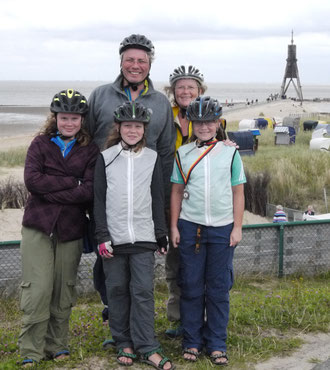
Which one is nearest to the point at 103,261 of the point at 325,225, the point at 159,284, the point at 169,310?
the point at 169,310

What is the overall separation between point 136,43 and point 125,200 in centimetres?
128

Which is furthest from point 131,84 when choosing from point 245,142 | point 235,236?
point 245,142

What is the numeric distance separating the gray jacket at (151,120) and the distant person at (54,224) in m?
0.20

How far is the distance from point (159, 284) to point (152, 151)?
3076mm

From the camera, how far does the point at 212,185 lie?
396 centimetres

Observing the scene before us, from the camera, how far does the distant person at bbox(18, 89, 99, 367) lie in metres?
3.81

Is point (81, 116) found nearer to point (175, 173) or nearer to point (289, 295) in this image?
point (175, 173)

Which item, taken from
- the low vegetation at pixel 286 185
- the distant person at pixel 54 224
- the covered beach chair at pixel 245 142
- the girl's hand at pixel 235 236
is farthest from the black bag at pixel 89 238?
the covered beach chair at pixel 245 142

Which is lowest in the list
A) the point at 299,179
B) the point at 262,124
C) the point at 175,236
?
the point at 299,179

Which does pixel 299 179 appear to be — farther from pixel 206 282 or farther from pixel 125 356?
pixel 125 356

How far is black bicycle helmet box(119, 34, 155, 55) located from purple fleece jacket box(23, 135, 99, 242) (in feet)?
3.03

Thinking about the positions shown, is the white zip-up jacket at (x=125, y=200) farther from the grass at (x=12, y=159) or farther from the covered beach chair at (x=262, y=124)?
the covered beach chair at (x=262, y=124)

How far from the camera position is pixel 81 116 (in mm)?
4109

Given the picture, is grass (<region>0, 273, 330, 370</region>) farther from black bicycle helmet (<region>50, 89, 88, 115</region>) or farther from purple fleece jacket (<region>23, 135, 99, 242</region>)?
black bicycle helmet (<region>50, 89, 88, 115</region>)
